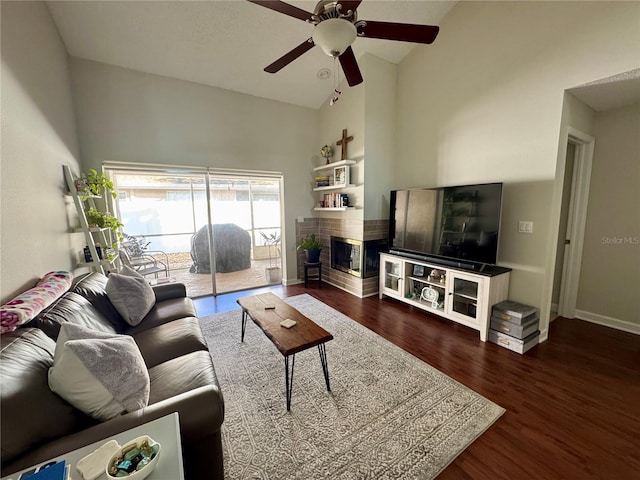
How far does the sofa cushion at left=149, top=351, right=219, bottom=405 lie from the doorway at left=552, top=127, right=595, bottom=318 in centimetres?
394

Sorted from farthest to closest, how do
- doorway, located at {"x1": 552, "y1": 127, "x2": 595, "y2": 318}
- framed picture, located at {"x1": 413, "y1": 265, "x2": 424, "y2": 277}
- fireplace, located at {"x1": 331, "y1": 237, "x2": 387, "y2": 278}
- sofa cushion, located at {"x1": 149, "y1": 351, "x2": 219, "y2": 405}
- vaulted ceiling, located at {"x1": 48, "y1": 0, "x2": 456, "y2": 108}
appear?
fireplace, located at {"x1": 331, "y1": 237, "x2": 387, "y2": 278}, framed picture, located at {"x1": 413, "y1": 265, "x2": 424, "y2": 277}, doorway, located at {"x1": 552, "y1": 127, "x2": 595, "y2": 318}, vaulted ceiling, located at {"x1": 48, "y1": 0, "x2": 456, "y2": 108}, sofa cushion, located at {"x1": 149, "y1": 351, "x2": 219, "y2": 405}

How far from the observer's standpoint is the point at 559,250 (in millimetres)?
3092

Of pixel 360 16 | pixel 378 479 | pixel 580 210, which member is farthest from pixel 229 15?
pixel 580 210

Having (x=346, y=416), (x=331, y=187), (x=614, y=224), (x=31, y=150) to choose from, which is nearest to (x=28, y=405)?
(x=346, y=416)

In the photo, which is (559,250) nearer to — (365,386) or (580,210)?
(580,210)

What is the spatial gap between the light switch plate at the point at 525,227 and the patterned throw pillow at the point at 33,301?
12.7 feet

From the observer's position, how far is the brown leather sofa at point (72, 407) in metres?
0.87

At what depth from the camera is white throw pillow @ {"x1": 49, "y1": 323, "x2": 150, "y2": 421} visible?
1030 mm

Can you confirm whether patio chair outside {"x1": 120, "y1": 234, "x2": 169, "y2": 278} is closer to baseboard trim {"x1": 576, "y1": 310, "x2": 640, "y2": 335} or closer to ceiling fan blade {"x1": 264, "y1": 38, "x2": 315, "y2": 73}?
ceiling fan blade {"x1": 264, "y1": 38, "x2": 315, "y2": 73}

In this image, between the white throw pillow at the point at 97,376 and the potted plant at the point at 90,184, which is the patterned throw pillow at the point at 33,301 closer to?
the white throw pillow at the point at 97,376

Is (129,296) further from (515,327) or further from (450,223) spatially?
(515,327)

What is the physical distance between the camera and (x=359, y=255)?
3.91m

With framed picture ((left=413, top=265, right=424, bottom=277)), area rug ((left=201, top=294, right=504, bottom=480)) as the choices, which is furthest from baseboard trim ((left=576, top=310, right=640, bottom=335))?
area rug ((left=201, top=294, right=504, bottom=480))

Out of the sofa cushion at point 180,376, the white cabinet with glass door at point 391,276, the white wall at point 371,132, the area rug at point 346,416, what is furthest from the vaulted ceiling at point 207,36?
the area rug at point 346,416
